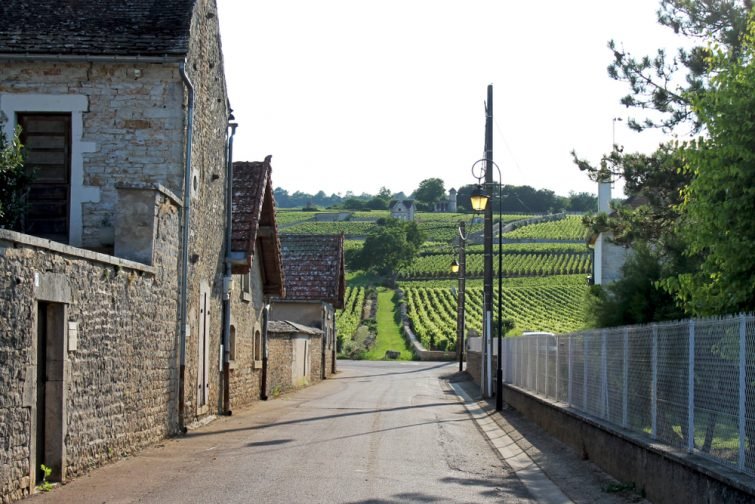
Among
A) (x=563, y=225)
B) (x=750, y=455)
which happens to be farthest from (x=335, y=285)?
(x=563, y=225)

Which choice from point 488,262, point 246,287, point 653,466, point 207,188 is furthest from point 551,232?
point 653,466

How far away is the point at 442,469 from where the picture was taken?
13.4 meters

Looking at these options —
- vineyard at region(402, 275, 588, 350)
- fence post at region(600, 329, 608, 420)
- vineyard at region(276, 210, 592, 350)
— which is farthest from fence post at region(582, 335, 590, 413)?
vineyard at region(402, 275, 588, 350)

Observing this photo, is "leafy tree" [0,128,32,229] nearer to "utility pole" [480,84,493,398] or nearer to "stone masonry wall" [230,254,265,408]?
"stone masonry wall" [230,254,265,408]

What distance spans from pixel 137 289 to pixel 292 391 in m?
19.1

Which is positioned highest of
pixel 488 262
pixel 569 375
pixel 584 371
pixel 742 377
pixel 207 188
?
pixel 207 188

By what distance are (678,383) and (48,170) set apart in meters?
12.1

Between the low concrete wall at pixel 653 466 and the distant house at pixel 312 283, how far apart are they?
27.1m

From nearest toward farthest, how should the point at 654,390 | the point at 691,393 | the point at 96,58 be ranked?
1. the point at 691,393
2. the point at 654,390
3. the point at 96,58

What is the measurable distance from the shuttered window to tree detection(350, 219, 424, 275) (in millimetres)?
93087

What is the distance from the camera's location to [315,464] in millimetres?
13289

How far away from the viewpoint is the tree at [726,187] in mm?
10789

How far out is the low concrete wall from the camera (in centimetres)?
832

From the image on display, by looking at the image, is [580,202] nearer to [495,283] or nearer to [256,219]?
[495,283]
